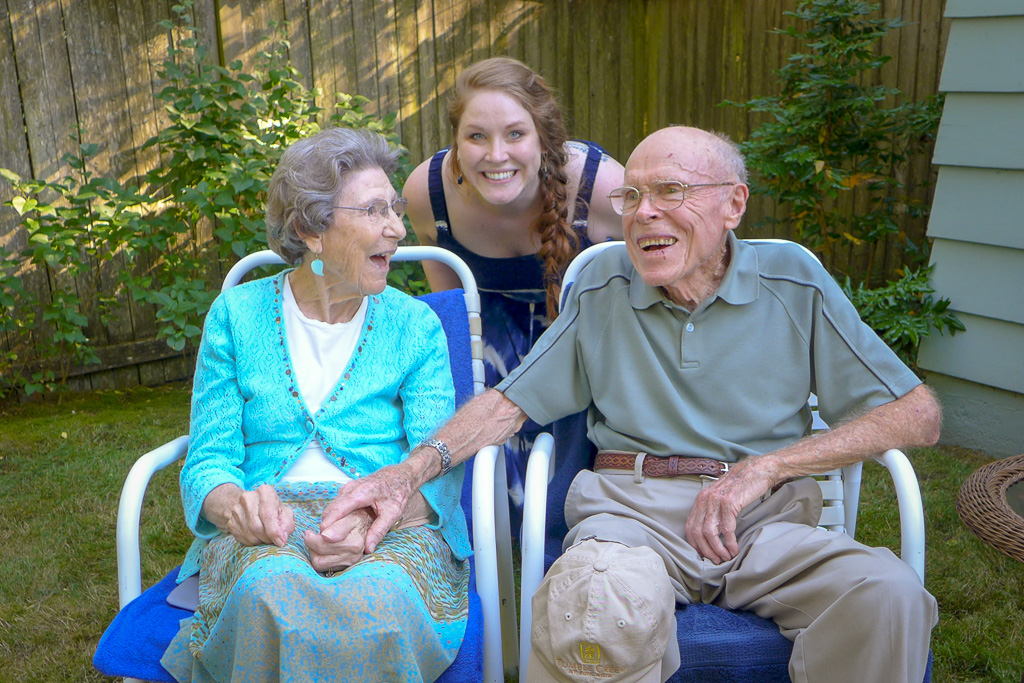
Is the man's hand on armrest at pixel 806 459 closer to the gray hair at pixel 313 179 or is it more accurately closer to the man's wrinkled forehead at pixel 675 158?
the man's wrinkled forehead at pixel 675 158

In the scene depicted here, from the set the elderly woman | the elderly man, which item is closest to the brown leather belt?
the elderly man

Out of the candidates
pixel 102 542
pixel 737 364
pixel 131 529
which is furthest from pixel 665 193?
pixel 102 542

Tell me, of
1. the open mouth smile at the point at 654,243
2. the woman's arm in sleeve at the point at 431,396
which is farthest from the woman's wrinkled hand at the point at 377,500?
the open mouth smile at the point at 654,243

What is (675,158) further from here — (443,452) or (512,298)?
(512,298)

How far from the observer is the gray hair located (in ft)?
6.10

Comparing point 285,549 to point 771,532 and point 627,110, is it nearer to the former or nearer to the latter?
point 771,532

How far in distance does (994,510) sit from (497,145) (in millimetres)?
1431

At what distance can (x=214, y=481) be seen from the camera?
1726 mm

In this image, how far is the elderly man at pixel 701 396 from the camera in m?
1.68

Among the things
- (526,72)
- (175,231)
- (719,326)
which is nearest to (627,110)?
(175,231)

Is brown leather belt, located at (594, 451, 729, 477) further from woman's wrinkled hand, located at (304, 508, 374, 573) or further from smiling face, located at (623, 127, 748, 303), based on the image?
woman's wrinkled hand, located at (304, 508, 374, 573)

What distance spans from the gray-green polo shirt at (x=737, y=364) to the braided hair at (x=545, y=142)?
1.81 ft

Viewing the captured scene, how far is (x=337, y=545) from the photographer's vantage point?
5.20 feet

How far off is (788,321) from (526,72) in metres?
1.02
